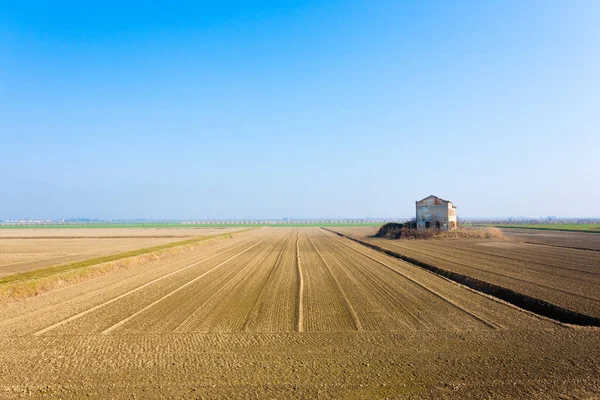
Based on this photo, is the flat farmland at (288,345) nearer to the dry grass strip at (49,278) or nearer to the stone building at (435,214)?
the dry grass strip at (49,278)

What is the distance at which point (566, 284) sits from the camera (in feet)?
51.3

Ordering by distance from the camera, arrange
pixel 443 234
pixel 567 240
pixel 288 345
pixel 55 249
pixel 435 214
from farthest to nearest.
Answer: pixel 435 214 → pixel 443 234 → pixel 567 240 → pixel 55 249 → pixel 288 345

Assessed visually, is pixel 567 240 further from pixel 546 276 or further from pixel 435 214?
pixel 546 276

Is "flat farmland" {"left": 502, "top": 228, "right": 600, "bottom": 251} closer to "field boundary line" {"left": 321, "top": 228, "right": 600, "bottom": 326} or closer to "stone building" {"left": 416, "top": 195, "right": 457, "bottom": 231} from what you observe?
"stone building" {"left": 416, "top": 195, "right": 457, "bottom": 231}

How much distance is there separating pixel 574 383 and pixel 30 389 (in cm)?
854

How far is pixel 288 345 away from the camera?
28.1ft

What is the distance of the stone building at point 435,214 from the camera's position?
165 feet

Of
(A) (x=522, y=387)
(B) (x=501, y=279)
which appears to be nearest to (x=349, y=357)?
(A) (x=522, y=387)

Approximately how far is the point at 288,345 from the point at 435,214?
4556 centimetres

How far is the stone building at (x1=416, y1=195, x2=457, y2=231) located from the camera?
5041 centimetres

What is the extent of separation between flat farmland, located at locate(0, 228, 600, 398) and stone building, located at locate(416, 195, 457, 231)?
37194 mm

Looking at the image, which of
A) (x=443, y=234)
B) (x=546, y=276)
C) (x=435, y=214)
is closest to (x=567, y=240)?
(x=443, y=234)

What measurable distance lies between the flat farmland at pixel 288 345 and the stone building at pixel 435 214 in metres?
37.2

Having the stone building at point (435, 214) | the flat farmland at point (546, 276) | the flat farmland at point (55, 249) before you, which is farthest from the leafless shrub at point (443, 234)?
the flat farmland at point (55, 249)
